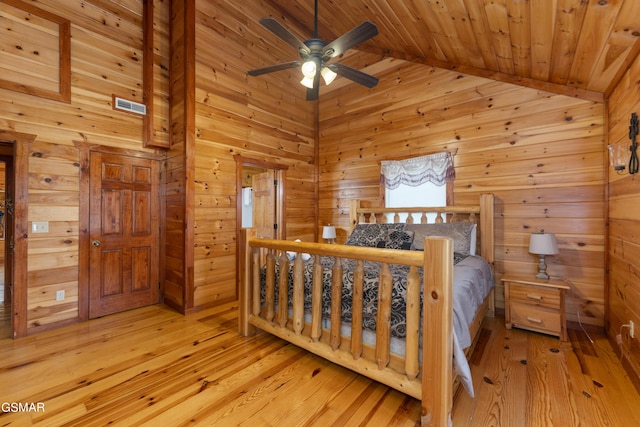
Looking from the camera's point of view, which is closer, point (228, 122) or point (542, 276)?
point (542, 276)

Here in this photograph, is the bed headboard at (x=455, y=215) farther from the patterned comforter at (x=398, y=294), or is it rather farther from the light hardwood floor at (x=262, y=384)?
the light hardwood floor at (x=262, y=384)

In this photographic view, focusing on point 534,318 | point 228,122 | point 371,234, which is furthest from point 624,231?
point 228,122

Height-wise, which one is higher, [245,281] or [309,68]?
[309,68]

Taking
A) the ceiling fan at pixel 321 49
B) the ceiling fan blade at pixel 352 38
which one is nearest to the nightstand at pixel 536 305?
the ceiling fan at pixel 321 49

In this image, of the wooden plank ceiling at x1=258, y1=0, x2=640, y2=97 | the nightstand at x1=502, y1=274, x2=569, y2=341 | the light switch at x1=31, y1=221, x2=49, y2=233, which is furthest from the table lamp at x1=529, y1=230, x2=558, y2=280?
the light switch at x1=31, y1=221, x2=49, y2=233

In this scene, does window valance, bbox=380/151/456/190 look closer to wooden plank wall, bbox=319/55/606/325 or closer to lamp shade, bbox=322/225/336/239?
wooden plank wall, bbox=319/55/606/325

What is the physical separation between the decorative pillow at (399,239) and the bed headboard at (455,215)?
2.11 ft

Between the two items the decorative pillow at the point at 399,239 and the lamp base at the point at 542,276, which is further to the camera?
the decorative pillow at the point at 399,239

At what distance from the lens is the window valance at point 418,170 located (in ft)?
11.5

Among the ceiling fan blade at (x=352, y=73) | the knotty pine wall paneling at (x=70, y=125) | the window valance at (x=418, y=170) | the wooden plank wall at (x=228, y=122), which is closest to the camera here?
the ceiling fan blade at (x=352, y=73)

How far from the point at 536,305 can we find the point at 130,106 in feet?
15.7

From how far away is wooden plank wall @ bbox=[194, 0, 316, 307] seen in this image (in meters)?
3.38

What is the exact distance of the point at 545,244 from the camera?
260cm

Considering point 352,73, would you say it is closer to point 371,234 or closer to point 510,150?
point 371,234
